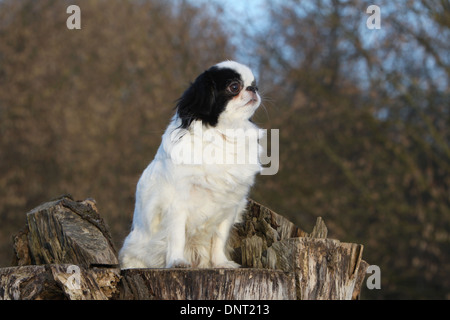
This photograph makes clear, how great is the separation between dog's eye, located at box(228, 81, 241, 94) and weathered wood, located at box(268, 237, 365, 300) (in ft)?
3.95

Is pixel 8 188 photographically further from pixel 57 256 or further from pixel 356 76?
pixel 57 256

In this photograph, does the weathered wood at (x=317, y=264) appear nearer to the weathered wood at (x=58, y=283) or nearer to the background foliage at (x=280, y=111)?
the weathered wood at (x=58, y=283)

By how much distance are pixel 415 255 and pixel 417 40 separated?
13.3 feet

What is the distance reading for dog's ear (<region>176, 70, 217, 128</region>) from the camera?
4.06 meters

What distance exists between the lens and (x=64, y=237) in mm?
3754

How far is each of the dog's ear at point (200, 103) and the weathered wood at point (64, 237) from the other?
92cm

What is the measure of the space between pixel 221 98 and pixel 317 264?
1377 mm

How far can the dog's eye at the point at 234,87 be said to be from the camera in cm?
414

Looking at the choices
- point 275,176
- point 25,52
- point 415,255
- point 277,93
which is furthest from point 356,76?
point 25,52

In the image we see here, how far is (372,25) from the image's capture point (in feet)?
28.8

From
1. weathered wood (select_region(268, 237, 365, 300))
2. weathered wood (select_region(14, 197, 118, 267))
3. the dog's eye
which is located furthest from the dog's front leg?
the dog's eye

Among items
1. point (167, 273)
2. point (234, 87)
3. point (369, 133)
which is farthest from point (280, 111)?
point (167, 273)

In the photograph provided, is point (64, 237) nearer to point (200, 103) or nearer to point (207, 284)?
point (207, 284)

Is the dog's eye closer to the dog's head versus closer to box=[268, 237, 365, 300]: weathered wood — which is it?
the dog's head
